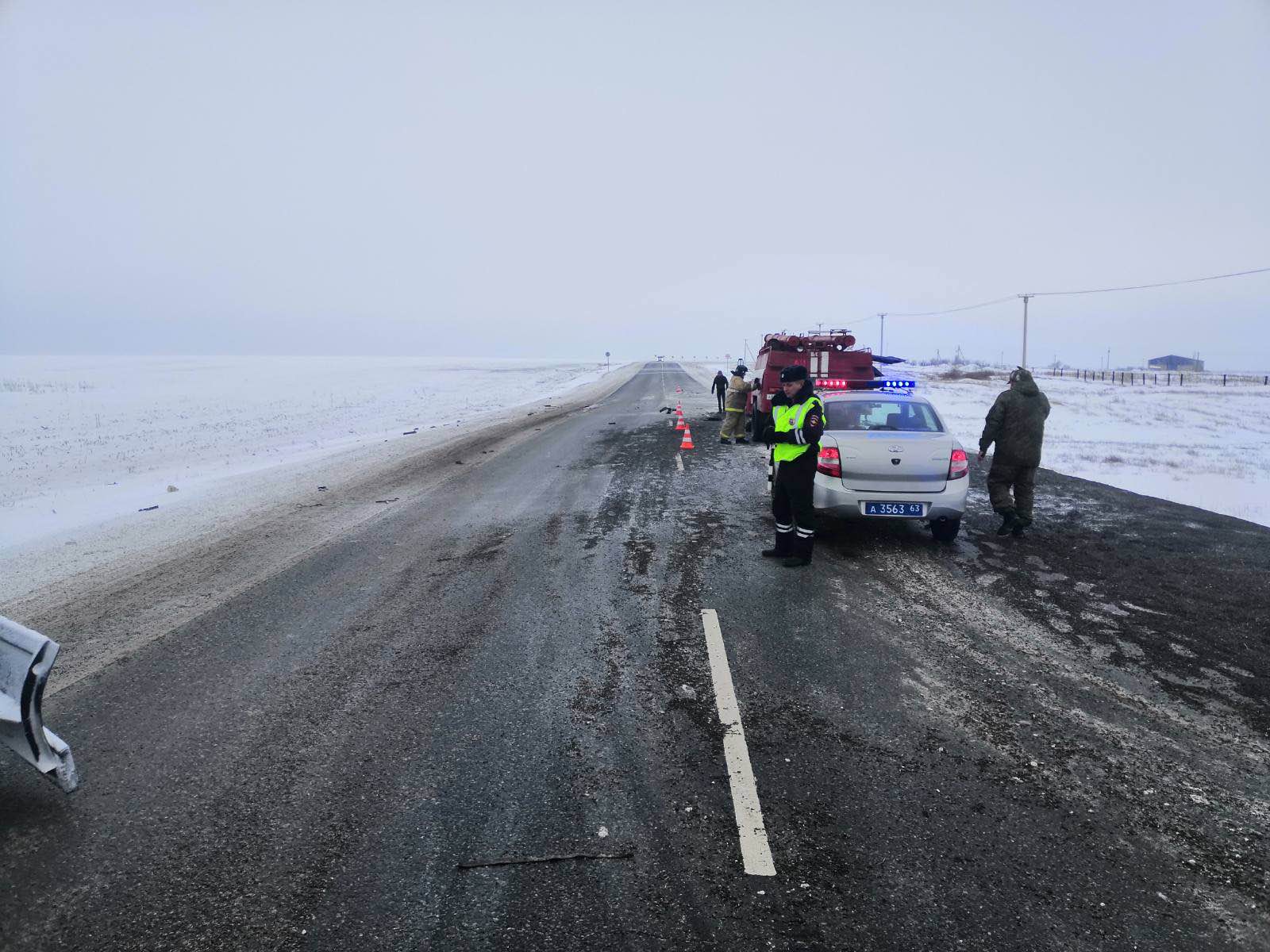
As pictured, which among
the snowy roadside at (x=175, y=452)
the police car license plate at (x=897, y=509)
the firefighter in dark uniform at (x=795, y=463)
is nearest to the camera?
the firefighter in dark uniform at (x=795, y=463)

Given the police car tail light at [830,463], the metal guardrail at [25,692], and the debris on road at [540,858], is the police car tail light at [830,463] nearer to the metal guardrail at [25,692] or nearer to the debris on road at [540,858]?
the debris on road at [540,858]

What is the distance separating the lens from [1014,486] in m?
8.41

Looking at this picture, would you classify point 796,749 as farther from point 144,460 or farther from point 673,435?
point 144,460

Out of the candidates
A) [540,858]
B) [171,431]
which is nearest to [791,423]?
[540,858]

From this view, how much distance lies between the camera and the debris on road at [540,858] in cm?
292

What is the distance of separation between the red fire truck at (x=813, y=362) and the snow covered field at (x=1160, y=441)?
3482mm

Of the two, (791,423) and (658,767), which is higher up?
(791,423)

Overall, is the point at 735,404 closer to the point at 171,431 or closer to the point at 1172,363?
the point at 171,431

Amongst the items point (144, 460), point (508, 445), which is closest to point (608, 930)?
point (508, 445)

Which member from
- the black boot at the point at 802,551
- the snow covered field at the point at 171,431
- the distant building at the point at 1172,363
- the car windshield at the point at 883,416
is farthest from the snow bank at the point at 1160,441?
the distant building at the point at 1172,363

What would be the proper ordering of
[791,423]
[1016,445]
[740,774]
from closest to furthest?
[740,774] → [791,423] → [1016,445]

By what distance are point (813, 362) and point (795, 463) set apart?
9.41 m

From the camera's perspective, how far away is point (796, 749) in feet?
12.4

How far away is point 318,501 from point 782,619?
23.7 feet
